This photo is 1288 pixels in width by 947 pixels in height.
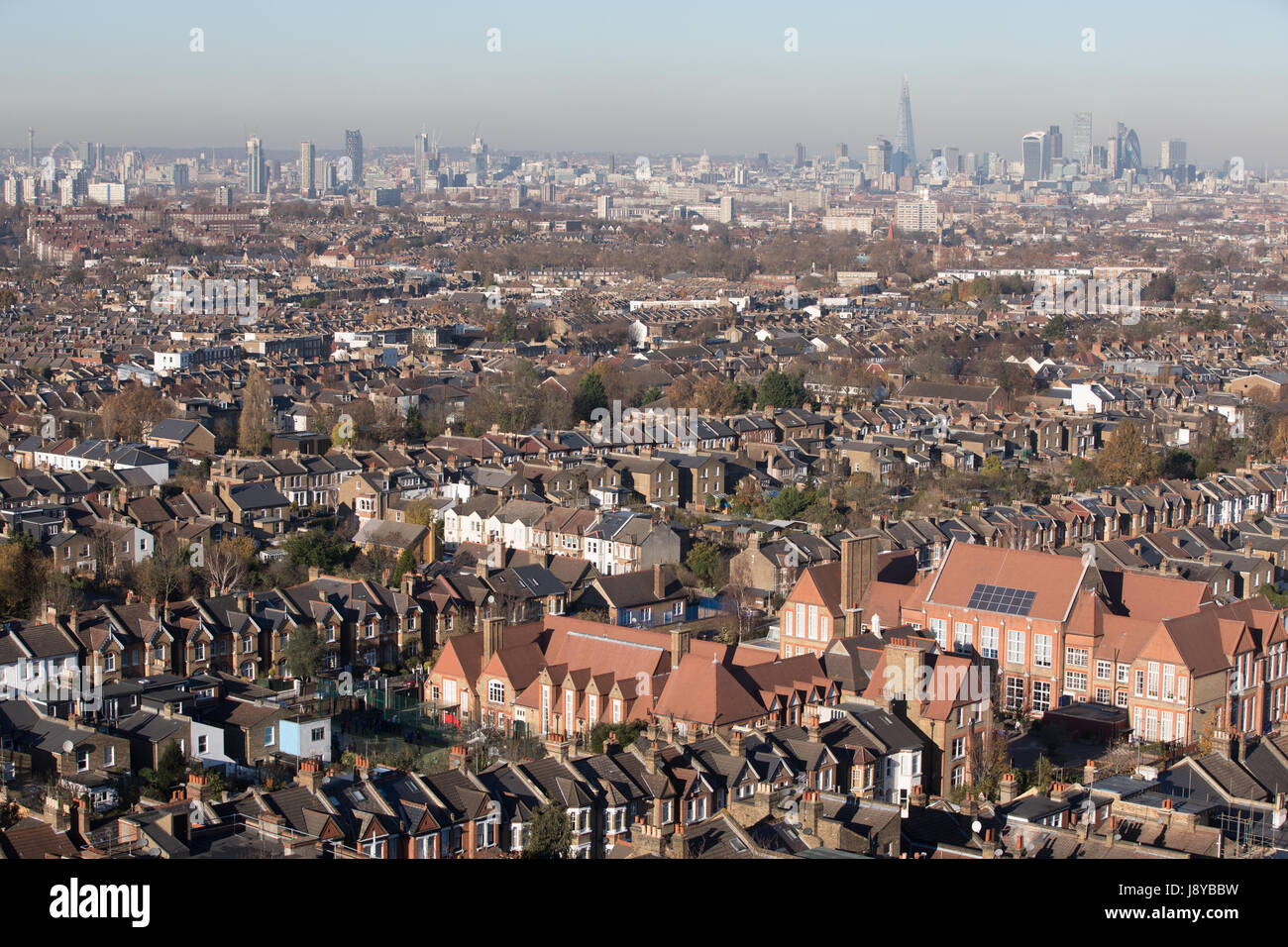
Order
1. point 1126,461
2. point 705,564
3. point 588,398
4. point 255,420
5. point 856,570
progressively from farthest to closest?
point 588,398
point 255,420
point 1126,461
point 705,564
point 856,570

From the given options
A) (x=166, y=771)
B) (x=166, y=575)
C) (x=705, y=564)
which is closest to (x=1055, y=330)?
(x=705, y=564)

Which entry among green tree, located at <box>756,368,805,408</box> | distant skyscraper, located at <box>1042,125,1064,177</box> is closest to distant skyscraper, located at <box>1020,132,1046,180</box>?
distant skyscraper, located at <box>1042,125,1064,177</box>

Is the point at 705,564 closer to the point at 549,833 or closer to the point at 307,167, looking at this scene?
the point at 549,833

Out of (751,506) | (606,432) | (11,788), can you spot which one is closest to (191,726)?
(11,788)

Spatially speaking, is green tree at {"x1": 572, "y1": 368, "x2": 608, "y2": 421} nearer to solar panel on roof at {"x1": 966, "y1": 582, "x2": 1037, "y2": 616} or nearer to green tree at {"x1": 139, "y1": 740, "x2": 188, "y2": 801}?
solar panel on roof at {"x1": 966, "y1": 582, "x2": 1037, "y2": 616}

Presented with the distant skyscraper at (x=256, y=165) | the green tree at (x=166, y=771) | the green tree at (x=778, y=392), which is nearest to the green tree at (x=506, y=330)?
the green tree at (x=778, y=392)
